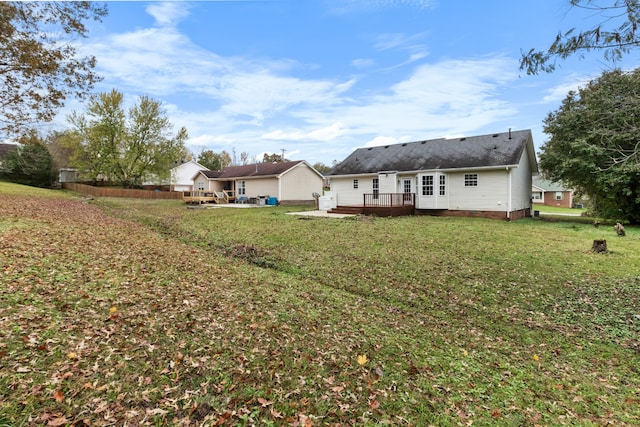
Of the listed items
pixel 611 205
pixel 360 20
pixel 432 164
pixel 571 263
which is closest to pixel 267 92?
pixel 360 20

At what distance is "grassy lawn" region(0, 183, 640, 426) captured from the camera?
9.40 feet

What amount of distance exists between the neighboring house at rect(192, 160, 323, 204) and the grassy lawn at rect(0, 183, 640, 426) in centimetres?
2037

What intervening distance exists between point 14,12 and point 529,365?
15086 mm

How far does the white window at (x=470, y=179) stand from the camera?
708 inches

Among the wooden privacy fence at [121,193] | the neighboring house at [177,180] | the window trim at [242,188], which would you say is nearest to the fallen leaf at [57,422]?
the window trim at [242,188]

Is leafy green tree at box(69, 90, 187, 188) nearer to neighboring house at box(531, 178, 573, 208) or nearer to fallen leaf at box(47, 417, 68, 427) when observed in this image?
fallen leaf at box(47, 417, 68, 427)

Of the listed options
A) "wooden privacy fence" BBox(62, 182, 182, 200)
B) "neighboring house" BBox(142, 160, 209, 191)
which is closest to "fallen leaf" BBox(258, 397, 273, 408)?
"wooden privacy fence" BBox(62, 182, 182, 200)

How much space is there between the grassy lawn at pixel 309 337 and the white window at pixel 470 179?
993cm

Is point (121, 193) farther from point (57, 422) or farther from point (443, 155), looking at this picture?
point (57, 422)

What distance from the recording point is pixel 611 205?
712 inches

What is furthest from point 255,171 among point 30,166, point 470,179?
point 30,166

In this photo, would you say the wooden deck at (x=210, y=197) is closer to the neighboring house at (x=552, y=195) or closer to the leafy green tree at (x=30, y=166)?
the leafy green tree at (x=30, y=166)

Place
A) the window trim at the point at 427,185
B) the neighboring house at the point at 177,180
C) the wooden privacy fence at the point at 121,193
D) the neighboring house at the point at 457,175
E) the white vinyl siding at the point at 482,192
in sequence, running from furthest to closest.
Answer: the neighboring house at the point at 177,180 → the wooden privacy fence at the point at 121,193 → the window trim at the point at 427,185 → the neighboring house at the point at 457,175 → the white vinyl siding at the point at 482,192

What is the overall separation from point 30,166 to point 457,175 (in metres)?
40.4
